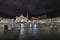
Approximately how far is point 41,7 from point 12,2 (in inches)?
33.9

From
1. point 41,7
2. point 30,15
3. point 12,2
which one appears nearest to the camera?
point 12,2

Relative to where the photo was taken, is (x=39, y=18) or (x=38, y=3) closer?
(x=38, y=3)

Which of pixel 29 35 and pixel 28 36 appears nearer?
pixel 28 36

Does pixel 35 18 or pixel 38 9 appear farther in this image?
pixel 35 18

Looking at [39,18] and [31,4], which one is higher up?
[31,4]

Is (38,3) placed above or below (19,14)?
above

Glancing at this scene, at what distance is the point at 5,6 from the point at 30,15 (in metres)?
0.87

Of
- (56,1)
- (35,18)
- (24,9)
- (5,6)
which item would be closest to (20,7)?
(24,9)

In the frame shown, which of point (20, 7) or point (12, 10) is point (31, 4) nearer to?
point (20, 7)

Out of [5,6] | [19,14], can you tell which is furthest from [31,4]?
[5,6]

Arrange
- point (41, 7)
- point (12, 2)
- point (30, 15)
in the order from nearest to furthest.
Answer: point (12, 2)
point (41, 7)
point (30, 15)

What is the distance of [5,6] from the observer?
3.59 m

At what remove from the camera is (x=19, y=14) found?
150 inches

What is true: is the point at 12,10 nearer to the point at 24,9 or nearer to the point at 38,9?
the point at 24,9
